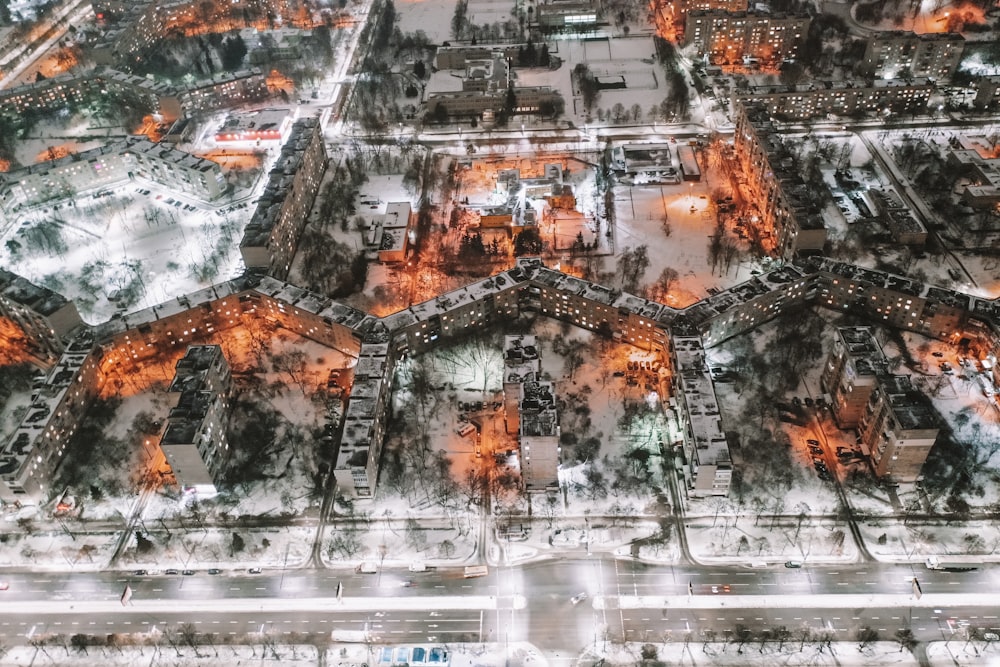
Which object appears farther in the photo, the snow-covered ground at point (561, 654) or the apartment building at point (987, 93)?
the apartment building at point (987, 93)

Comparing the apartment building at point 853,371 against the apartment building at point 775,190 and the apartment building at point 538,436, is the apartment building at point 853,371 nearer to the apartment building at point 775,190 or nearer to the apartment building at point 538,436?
the apartment building at point 775,190

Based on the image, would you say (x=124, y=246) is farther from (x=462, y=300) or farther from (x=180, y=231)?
(x=462, y=300)

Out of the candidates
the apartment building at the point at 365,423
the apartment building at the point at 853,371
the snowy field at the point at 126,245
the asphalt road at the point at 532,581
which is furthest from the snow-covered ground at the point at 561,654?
the snowy field at the point at 126,245

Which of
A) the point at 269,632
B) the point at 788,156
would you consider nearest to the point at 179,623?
the point at 269,632

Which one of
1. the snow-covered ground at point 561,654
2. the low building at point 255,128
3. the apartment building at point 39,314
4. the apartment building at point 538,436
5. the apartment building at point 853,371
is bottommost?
the snow-covered ground at point 561,654

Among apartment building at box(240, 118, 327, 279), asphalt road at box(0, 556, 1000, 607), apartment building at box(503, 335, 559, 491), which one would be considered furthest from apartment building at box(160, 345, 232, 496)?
apartment building at box(503, 335, 559, 491)

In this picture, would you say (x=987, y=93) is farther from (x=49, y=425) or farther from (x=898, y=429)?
(x=49, y=425)
